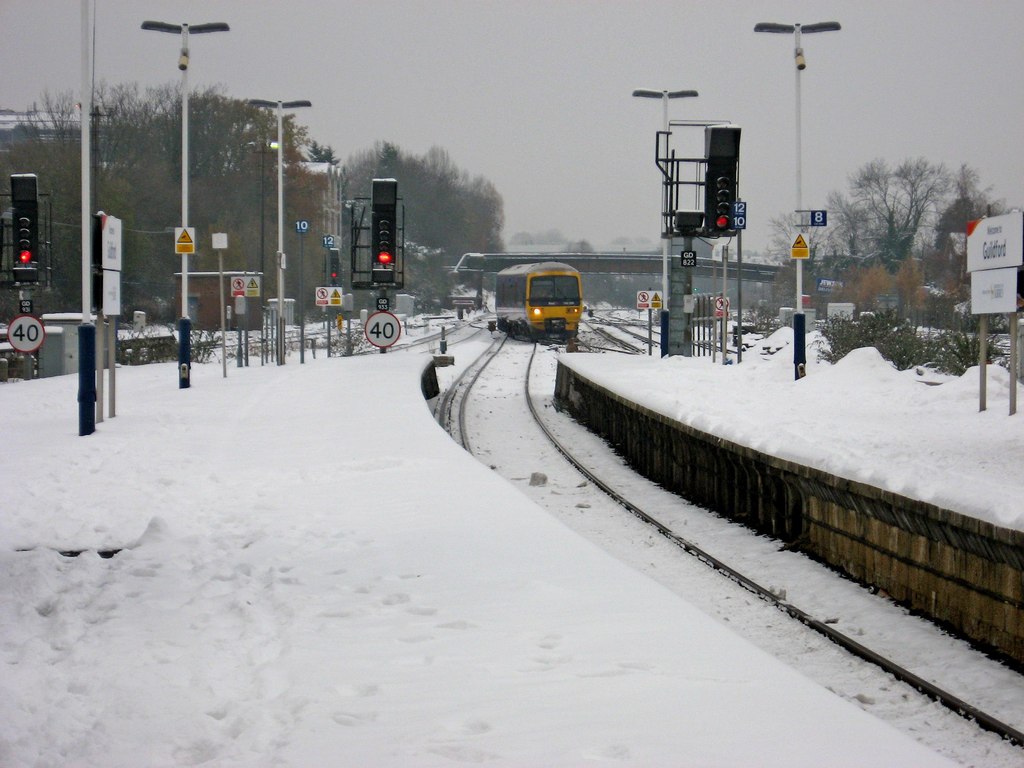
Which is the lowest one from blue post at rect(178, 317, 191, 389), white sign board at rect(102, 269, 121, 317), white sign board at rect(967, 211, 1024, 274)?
blue post at rect(178, 317, 191, 389)

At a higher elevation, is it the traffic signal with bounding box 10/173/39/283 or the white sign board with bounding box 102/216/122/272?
the traffic signal with bounding box 10/173/39/283

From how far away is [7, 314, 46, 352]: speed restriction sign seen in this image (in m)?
25.2

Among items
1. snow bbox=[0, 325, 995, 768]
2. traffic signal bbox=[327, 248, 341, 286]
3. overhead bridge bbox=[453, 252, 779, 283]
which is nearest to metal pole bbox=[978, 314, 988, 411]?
snow bbox=[0, 325, 995, 768]

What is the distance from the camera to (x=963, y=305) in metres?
41.1

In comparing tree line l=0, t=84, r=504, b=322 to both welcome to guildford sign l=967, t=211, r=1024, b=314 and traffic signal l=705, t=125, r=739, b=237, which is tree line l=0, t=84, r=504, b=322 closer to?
traffic signal l=705, t=125, r=739, b=237

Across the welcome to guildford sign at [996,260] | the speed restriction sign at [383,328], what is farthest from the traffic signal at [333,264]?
the welcome to guildford sign at [996,260]

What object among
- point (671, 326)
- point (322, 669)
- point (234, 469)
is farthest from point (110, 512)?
point (671, 326)

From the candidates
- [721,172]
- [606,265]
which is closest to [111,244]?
[721,172]

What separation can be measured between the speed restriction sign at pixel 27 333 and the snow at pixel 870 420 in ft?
38.5

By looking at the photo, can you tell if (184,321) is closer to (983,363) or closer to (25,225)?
(25,225)

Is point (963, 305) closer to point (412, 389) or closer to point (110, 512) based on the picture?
point (412, 389)

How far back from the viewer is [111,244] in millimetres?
17172

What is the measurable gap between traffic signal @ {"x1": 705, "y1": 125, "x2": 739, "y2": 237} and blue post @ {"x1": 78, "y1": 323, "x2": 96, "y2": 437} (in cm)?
1353

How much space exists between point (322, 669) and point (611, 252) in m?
113
